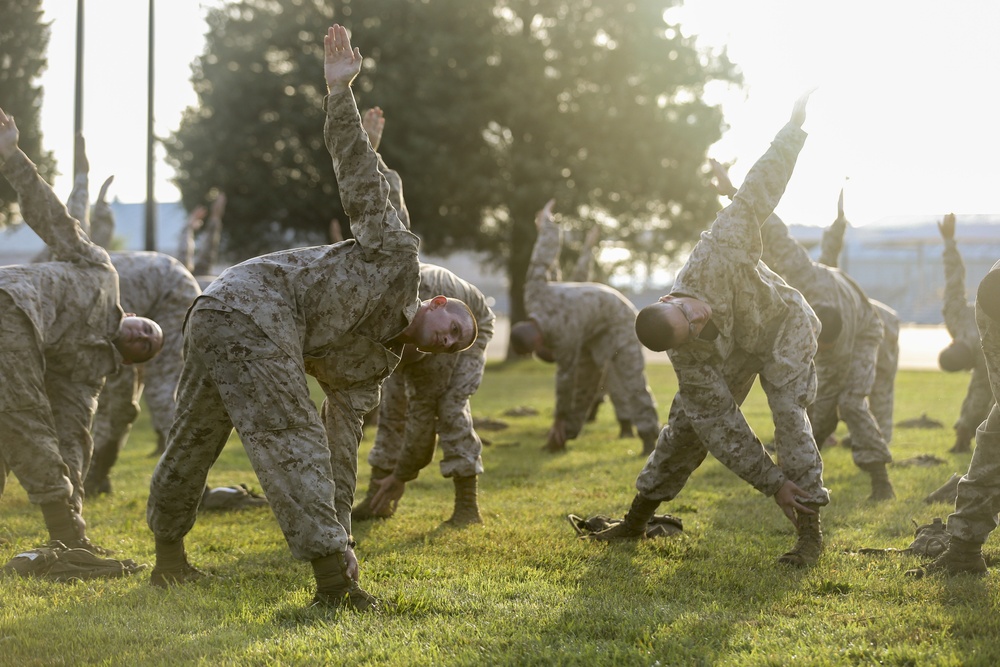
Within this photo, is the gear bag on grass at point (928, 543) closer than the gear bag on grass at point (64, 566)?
No

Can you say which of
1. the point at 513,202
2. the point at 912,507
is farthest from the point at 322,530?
the point at 513,202

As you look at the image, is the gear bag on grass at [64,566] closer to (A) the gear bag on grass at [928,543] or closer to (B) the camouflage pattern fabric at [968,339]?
(A) the gear bag on grass at [928,543]

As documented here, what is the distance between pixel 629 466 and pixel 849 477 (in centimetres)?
217

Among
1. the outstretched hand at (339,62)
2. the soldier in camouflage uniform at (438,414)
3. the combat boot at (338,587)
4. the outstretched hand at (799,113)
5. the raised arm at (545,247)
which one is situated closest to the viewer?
the outstretched hand at (339,62)

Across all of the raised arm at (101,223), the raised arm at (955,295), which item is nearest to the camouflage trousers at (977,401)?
the raised arm at (955,295)

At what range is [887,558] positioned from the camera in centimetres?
648

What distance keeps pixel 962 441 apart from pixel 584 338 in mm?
4389

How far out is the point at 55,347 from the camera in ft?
22.4

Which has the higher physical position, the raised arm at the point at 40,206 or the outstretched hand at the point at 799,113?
the outstretched hand at the point at 799,113

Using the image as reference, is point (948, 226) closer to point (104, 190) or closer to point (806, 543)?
point (806, 543)

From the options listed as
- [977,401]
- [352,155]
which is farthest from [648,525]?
[977,401]

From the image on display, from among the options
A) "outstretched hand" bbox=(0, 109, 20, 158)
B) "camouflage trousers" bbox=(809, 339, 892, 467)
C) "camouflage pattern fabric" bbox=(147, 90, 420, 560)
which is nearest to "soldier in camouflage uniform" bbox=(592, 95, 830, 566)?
"camouflage pattern fabric" bbox=(147, 90, 420, 560)

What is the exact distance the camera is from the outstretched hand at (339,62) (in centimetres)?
507

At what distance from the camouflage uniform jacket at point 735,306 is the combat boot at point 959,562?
Answer: 92 centimetres
